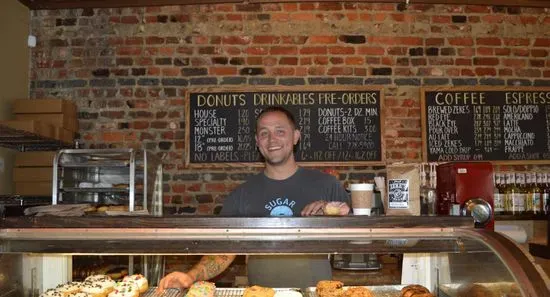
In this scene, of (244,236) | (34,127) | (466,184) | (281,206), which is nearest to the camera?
(244,236)

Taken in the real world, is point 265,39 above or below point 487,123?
above

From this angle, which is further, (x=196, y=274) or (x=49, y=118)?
(x=49, y=118)

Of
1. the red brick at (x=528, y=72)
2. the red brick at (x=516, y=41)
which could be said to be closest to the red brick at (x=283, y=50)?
the red brick at (x=516, y=41)

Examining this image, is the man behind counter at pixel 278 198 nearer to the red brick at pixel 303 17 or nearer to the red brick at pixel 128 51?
the red brick at pixel 303 17

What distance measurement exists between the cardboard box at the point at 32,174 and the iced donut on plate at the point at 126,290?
2.77 metres

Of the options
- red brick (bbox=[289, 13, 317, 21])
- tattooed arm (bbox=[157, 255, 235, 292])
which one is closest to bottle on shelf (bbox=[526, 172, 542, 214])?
red brick (bbox=[289, 13, 317, 21])

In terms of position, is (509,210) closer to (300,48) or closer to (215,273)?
(300,48)

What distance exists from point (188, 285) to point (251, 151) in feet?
9.12

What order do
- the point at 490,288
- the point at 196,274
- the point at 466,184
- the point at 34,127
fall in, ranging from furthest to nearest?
the point at 34,127 → the point at 466,184 → the point at 196,274 → the point at 490,288

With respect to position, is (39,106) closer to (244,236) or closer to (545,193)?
(244,236)

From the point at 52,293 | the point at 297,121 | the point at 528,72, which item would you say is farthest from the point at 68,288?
the point at 528,72

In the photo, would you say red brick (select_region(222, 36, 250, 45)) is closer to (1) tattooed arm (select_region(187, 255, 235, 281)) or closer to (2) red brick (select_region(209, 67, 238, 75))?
(2) red brick (select_region(209, 67, 238, 75))

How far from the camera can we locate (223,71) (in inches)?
199

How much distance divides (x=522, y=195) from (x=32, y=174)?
4.75 metres
